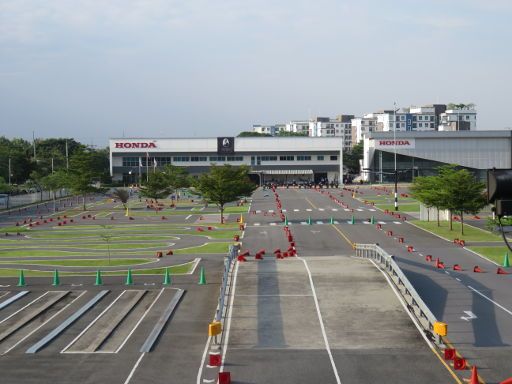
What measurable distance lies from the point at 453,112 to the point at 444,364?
18338 centimetres

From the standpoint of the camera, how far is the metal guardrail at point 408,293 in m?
21.3

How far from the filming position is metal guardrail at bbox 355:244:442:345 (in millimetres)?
21328

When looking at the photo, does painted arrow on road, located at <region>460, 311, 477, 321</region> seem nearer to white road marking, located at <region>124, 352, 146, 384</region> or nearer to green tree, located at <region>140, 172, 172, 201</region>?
white road marking, located at <region>124, 352, 146, 384</region>

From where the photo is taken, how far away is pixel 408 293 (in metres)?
25.7

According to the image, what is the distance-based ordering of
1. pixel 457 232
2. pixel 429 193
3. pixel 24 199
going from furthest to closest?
pixel 24 199, pixel 429 193, pixel 457 232

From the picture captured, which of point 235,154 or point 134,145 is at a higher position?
point 134,145

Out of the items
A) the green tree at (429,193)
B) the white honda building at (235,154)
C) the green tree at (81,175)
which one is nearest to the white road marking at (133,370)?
the green tree at (429,193)

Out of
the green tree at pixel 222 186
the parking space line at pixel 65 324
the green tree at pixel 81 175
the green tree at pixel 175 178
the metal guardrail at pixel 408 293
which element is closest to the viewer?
the parking space line at pixel 65 324

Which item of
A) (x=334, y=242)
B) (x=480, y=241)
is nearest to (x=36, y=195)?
→ (x=334, y=242)

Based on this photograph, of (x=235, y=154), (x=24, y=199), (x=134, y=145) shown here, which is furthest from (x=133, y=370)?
(x=134, y=145)

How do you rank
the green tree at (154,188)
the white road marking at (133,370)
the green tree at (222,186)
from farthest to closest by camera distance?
the green tree at (154,188) < the green tree at (222,186) < the white road marking at (133,370)

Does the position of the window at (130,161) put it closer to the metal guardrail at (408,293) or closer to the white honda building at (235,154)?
the white honda building at (235,154)

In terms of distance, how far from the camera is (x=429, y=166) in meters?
133

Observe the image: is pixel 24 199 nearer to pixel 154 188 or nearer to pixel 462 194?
pixel 154 188
